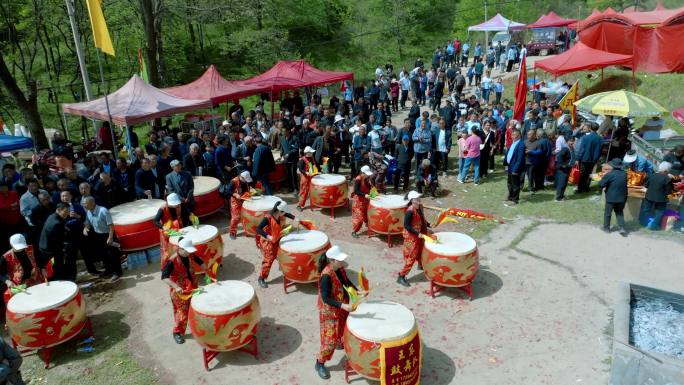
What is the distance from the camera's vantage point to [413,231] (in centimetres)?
805

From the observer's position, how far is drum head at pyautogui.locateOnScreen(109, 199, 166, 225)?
9633 millimetres

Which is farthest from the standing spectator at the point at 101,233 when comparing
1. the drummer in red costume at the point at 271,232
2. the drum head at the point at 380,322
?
the drum head at the point at 380,322

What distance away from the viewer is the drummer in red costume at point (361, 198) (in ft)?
33.4

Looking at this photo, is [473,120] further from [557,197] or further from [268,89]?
[268,89]

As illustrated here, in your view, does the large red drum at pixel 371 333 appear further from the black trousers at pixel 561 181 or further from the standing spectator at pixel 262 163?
the black trousers at pixel 561 181

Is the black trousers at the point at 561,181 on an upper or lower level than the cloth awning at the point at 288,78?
lower

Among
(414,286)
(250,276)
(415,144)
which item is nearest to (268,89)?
(415,144)

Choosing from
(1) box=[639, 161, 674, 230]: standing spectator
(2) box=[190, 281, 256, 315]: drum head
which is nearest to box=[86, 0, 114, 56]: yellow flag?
(2) box=[190, 281, 256, 315]: drum head

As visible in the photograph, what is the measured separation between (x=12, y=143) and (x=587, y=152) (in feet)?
46.2

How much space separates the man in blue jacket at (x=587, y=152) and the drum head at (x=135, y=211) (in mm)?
10019

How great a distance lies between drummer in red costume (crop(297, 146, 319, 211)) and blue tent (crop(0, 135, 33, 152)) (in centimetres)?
682

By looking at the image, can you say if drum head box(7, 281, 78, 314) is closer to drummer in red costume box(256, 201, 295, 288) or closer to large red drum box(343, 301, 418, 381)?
drummer in red costume box(256, 201, 295, 288)

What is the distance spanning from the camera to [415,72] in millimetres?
22703

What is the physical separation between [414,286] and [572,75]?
19381 millimetres
